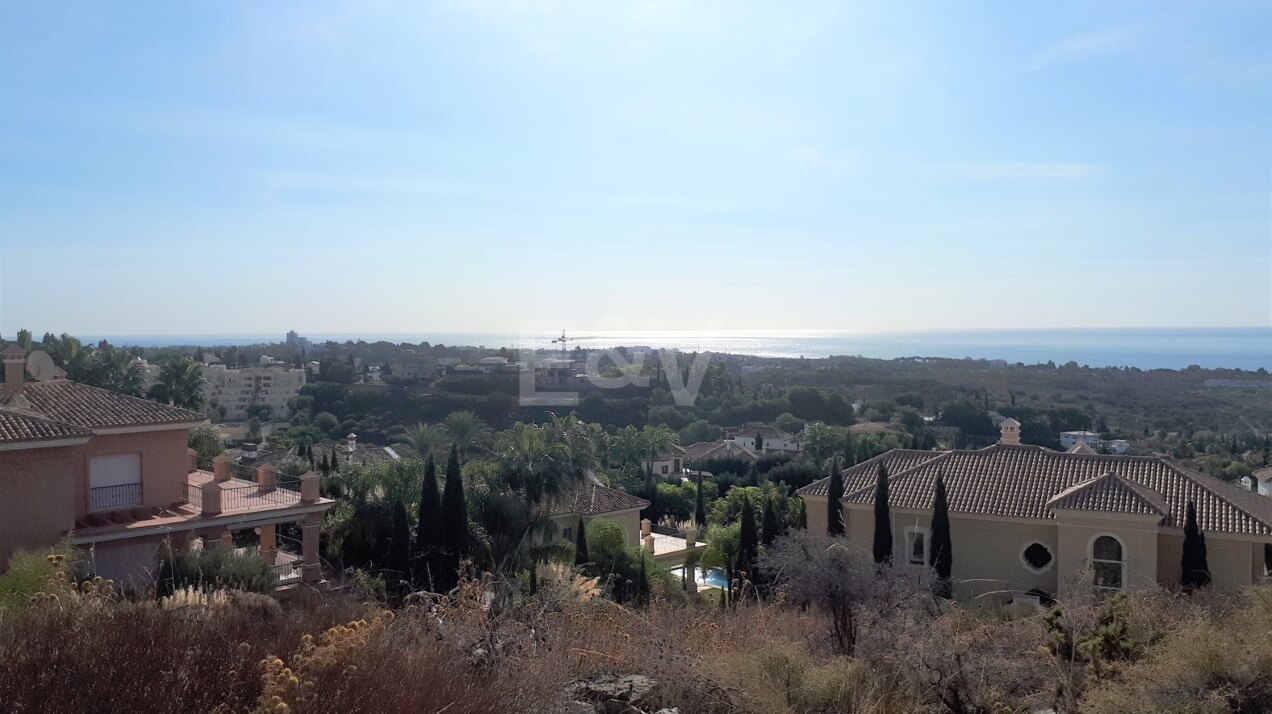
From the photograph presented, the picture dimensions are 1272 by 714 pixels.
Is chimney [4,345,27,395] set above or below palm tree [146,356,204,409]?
above

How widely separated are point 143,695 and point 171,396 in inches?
1257

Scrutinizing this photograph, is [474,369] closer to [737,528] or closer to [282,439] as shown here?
[282,439]

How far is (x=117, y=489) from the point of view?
1441 centimetres

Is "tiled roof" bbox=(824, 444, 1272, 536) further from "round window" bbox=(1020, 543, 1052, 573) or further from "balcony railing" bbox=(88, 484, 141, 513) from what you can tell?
"balcony railing" bbox=(88, 484, 141, 513)

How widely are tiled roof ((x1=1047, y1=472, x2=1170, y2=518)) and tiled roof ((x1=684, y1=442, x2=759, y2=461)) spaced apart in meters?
30.8

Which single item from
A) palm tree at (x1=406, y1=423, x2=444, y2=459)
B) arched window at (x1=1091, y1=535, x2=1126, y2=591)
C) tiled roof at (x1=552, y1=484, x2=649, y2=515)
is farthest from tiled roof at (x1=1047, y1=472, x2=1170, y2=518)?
palm tree at (x1=406, y1=423, x2=444, y2=459)

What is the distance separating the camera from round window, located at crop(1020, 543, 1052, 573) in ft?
52.3

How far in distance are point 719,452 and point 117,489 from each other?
37.8m

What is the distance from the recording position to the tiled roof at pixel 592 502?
793 inches

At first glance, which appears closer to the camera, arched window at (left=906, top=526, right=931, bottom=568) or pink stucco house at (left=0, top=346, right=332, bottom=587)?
pink stucco house at (left=0, top=346, right=332, bottom=587)

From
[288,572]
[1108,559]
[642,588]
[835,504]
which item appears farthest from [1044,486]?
[288,572]

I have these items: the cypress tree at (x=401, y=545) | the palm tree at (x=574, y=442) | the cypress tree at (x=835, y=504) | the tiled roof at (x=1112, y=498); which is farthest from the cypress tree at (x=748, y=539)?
the cypress tree at (x=401, y=545)

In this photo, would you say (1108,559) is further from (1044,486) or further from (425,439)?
(425,439)

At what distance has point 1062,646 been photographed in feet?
18.5
